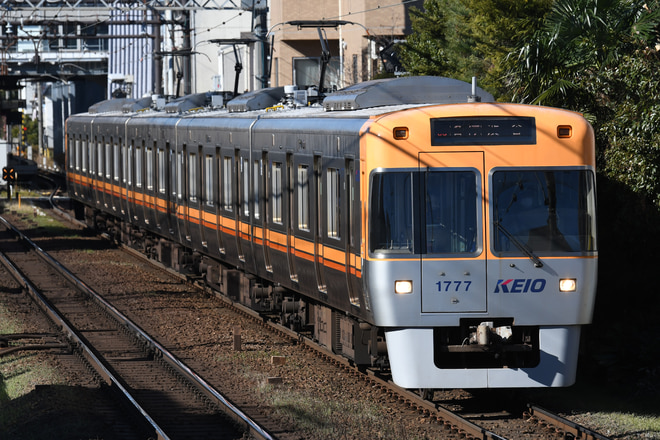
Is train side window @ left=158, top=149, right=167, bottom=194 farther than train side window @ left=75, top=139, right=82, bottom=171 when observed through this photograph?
No

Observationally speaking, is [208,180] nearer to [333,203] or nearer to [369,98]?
[369,98]

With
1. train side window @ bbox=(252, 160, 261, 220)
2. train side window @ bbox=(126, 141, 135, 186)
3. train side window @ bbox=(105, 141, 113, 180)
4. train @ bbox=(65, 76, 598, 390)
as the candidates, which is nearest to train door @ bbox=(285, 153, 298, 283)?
train side window @ bbox=(252, 160, 261, 220)

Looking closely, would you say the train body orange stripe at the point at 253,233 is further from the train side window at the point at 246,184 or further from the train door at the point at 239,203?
the train side window at the point at 246,184

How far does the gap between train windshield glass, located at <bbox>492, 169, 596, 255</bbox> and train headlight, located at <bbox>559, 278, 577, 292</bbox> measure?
26cm

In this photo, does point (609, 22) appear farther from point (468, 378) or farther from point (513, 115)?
point (468, 378)

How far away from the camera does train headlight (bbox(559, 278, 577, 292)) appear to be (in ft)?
34.3

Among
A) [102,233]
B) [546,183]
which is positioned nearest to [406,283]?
[546,183]

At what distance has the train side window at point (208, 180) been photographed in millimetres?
17484

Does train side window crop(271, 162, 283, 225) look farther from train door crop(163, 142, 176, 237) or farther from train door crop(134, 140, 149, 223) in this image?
train door crop(134, 140, 149, 223)

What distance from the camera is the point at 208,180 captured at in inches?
699

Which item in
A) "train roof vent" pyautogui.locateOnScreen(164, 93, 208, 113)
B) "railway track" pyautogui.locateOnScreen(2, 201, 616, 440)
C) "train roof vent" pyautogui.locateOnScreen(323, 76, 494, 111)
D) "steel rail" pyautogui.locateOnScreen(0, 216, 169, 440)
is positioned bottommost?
"steel rail" pyautogui.locateOnScreen(0, 216, 169, 440)

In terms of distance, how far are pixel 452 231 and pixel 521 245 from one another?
61 cm

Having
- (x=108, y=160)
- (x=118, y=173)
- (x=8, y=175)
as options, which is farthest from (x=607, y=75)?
(x=8, y=175)

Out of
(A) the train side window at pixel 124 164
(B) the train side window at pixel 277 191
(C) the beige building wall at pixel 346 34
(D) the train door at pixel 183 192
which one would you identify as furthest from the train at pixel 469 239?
(C) the beige building wall at pixel 346 34
